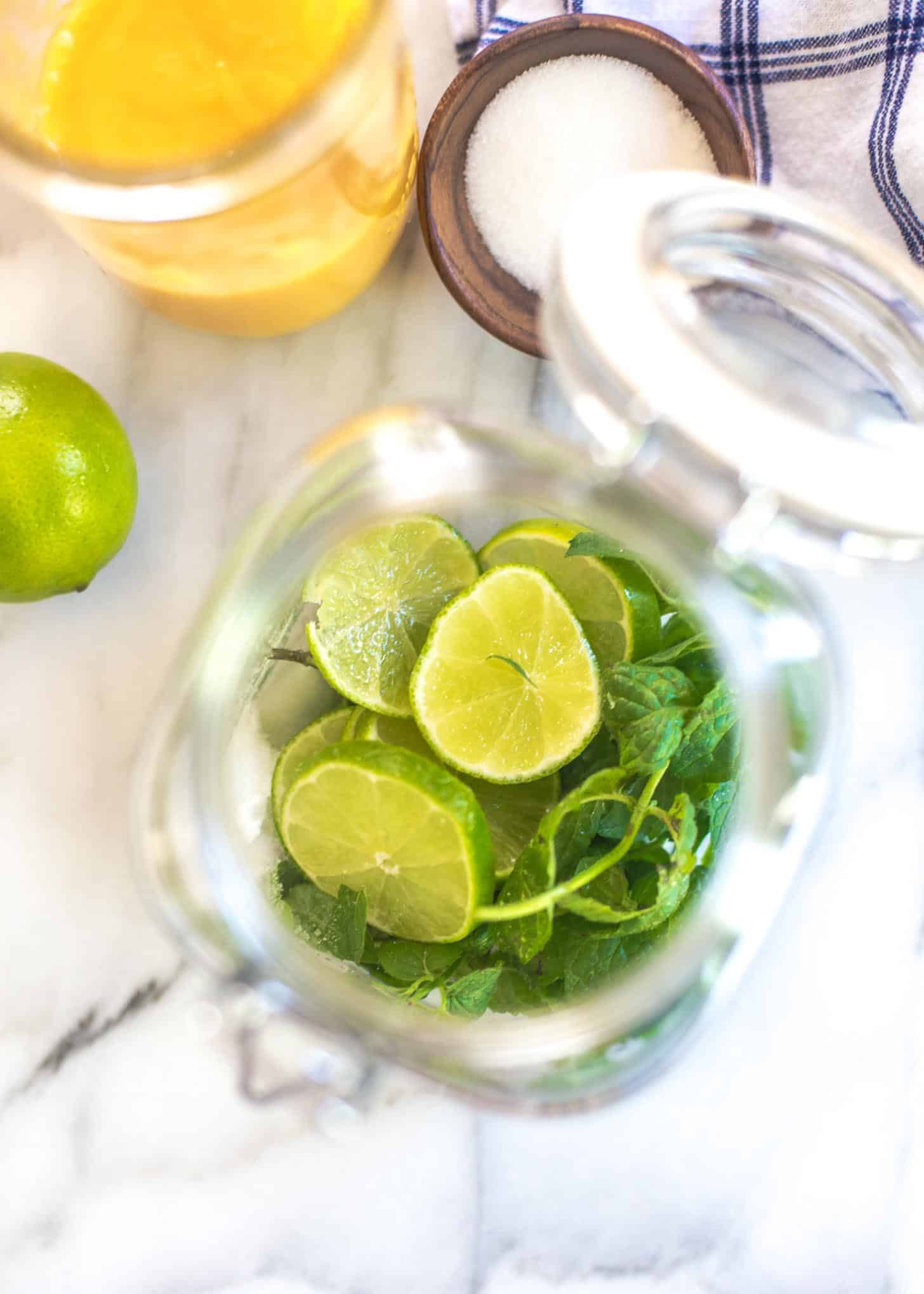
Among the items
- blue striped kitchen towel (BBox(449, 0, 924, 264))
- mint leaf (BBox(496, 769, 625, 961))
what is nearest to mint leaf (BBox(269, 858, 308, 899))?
mint leaf (BBox(496, 769, 625, 961))

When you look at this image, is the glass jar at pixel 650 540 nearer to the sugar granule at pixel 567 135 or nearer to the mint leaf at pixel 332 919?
the mint leaf at pixel 332 919

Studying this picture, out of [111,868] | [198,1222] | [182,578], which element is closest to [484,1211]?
[198,1222]

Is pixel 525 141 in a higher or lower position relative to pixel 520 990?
higher

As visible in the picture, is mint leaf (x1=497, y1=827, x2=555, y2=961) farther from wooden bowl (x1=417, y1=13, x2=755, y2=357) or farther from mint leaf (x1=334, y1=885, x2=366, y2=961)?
wooden bowl (x1=417, y1=13, x2=755, y2=357)

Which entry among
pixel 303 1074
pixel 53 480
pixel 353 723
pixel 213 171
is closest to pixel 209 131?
pixel 213 171

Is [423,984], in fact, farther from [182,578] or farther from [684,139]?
[684,139]

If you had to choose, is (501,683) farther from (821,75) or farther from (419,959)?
(821,75)

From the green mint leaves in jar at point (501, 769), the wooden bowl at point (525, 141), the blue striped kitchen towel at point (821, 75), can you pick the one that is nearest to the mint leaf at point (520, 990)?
the green mint leaves in jar at point (501, 769)

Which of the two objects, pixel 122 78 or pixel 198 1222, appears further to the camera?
pixel 198 1222
